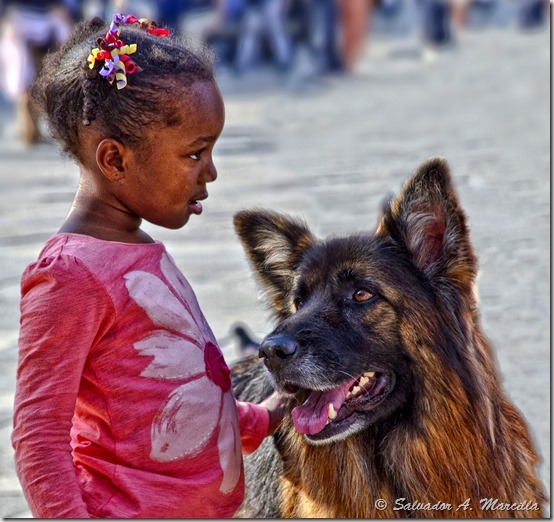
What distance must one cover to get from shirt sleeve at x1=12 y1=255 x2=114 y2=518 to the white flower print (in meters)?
0.19

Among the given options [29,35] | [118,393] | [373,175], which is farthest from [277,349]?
[29,35]

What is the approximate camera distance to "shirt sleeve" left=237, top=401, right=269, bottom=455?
338cm

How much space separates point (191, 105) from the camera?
2.85 metres

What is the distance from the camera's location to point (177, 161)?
288cm

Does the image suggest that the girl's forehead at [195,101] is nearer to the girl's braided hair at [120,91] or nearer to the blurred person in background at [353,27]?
the girl's braided hair at [120,91]

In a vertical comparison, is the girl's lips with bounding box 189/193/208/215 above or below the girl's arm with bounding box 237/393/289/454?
above

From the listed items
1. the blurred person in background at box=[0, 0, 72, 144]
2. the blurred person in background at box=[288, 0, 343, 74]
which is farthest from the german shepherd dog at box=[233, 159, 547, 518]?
the blurred person in background at box=[288, 0, 343, 74]

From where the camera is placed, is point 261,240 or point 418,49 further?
point 418,49

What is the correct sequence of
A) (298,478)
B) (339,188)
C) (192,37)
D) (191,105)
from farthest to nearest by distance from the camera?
(339,188), (298,478), (192,37), (191,105)

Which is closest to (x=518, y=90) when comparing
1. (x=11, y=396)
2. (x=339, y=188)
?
(x=339, y=188)

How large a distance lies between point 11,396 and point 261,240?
9.20ft

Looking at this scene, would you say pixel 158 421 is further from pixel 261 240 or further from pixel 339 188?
pixel 339 188

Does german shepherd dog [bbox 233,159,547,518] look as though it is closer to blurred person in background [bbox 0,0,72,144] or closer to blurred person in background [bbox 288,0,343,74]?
blurred person in background [bbox 0,0,72,144]

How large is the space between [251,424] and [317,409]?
0.23m
